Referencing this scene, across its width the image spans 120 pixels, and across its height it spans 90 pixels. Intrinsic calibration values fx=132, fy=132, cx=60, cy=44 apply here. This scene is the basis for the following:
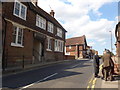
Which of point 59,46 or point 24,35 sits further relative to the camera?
point 59,46

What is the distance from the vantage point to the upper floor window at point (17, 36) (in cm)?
1522

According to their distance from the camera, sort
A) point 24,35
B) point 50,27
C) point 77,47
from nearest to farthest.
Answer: point 24,35 → point 50,27 → point 77,47

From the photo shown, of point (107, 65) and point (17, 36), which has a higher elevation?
point (17, 36)

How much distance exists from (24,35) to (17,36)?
1358 millimetres

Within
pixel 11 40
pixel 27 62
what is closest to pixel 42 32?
pixel 27 62

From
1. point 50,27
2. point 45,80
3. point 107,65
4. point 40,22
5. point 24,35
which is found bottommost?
point 45,80

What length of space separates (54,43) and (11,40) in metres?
12.6

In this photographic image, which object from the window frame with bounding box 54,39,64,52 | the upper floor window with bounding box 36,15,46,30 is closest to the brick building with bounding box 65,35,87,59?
the window frame with bounding box 54,39,64,52

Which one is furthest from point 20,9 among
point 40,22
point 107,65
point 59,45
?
point 59,45

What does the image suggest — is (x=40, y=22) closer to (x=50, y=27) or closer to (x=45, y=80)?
(x=50, y=27)

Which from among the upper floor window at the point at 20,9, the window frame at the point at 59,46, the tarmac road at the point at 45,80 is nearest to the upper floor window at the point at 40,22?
the upper floor window at the point at 20,9

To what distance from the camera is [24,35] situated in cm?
1683

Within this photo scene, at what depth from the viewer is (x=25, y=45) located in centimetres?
1697

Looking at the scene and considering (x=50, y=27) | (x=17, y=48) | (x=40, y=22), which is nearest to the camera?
(x=17, y=48)
